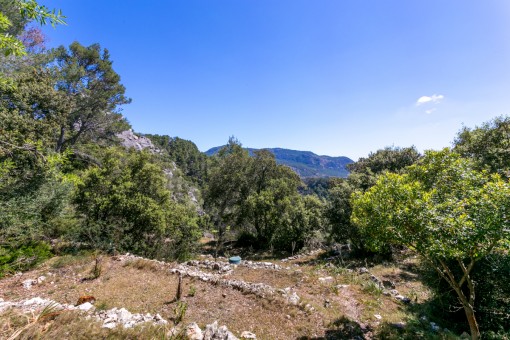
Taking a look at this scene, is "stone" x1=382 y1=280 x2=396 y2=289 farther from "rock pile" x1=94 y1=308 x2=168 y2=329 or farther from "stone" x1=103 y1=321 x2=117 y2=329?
"stone" x1=103 y1=321 x2=117 y2=329

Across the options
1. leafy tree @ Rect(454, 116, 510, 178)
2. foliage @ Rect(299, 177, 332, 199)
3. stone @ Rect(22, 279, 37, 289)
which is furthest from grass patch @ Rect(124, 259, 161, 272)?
leafy tree @ Rect(454, 116, 510, 178)

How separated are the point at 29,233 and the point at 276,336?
13.5m

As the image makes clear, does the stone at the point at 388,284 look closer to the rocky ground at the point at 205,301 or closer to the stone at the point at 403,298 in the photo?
the rocky ground at the point at 205,301

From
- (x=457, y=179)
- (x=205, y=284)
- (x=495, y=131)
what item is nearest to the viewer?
(x=457, y=179)

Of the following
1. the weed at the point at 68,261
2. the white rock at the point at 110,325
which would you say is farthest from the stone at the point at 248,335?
the weed at the point at 68,261

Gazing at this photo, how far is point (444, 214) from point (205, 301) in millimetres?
7896

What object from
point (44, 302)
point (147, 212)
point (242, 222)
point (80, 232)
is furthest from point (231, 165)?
point (44, 302)

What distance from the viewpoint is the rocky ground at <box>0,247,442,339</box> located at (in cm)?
612

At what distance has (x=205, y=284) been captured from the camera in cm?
1004

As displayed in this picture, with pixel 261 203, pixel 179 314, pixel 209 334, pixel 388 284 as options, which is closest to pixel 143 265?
pixel 179 314

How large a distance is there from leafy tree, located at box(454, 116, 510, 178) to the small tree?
13.3 meters

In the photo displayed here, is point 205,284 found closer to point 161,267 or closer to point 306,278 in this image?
point 161,267

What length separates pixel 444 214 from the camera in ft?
17.4

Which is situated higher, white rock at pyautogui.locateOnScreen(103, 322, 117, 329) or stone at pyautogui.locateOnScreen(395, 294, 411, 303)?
white rock at pyautogui.locateOnScreen(103, 322, 117, 329)
